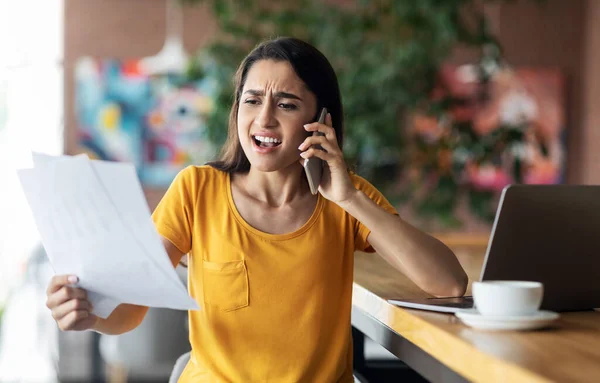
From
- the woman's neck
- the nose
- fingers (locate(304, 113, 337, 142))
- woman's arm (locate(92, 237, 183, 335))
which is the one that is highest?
the nose

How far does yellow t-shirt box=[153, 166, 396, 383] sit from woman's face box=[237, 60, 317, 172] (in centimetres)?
11

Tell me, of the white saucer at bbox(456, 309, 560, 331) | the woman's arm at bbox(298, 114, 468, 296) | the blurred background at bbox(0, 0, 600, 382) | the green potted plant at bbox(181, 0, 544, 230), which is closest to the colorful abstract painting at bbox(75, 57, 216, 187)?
the blurred background at bbox(0, 0, 600, 382)

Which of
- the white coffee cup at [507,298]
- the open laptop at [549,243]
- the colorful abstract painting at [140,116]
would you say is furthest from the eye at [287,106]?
the colorful abstract painting at [140,116]

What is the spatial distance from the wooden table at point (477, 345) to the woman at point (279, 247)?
0.25 ft

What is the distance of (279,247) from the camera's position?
1.42 metres

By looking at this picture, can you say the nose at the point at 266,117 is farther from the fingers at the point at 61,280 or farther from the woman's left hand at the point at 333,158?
the fingers at the point at 61,280

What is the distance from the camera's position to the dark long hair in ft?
4.77

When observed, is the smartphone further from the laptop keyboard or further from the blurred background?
the blurred background

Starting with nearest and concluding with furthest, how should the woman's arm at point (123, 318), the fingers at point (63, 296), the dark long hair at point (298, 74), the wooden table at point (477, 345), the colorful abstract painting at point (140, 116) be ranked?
the wooden table at point (477, 345) → the fingers at point (63, 296) → the woman's arm at point (123, 318) → the dark long hair at point (298, 74) → the colorful abstract painting at point (140, 116)

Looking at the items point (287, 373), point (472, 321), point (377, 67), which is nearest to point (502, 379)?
point (472, 321)

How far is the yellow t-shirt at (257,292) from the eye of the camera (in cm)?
138

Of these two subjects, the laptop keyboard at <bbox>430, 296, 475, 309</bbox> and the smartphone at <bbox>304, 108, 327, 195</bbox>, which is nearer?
the laptop keyboard at <bbox>430, 296, 475, 309</bbox>

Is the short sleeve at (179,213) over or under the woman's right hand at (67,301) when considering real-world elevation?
over

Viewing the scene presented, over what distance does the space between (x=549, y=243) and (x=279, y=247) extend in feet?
1.59
